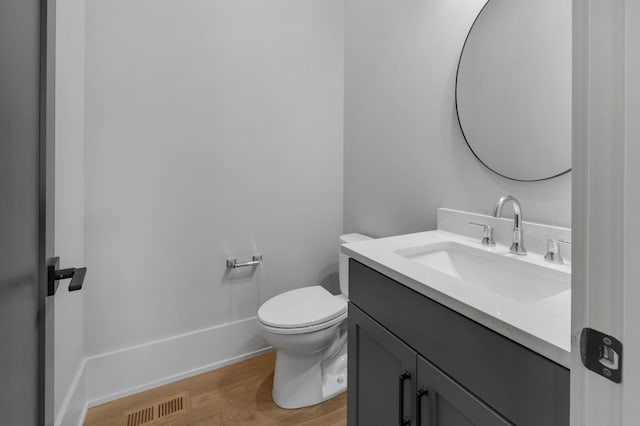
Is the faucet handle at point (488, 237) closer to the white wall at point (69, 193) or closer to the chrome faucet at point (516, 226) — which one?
the chrome faucet at point (516, 226)

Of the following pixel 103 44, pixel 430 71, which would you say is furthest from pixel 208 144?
pixel 430 71

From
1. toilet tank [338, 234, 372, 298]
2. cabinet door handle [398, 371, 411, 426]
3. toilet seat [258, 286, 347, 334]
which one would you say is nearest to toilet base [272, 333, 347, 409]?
toilet seat [258, 286, 347, 334]

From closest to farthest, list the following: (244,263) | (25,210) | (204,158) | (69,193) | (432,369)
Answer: (25,210)
(432,369)
(69,193)
(204,158)
(244,263)

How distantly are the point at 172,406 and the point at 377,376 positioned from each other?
45.1 inches

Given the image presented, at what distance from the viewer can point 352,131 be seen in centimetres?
212

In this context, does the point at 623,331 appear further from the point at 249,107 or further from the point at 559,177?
the point at 249,107

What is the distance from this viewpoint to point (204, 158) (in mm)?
1785

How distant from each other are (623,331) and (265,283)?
183cm

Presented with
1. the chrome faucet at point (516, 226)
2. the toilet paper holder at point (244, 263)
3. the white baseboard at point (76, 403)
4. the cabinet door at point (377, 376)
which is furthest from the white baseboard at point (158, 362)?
the chrome faucet at point (516, 226)

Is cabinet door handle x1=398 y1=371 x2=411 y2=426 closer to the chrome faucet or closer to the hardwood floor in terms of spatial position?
the chrome faucet

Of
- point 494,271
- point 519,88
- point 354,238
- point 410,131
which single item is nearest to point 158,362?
point 354,238

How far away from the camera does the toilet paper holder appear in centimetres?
188

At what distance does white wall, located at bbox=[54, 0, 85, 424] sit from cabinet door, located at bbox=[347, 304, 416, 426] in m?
1.07

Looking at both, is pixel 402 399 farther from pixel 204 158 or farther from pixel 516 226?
pixel 204 158
